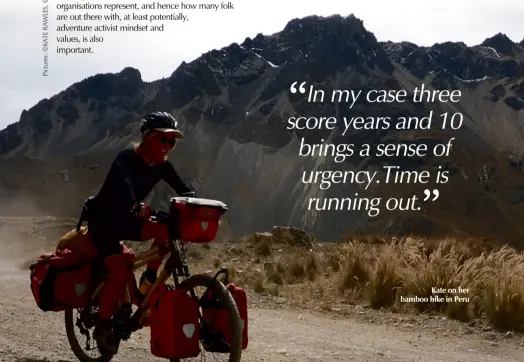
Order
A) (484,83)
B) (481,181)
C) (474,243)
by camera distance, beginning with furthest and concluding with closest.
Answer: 1. (484,83)
2. (481,181)
3. (474,243)

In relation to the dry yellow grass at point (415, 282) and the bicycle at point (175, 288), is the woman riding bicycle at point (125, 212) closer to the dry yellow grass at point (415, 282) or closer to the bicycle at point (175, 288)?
the bicycle at point (175, 288)

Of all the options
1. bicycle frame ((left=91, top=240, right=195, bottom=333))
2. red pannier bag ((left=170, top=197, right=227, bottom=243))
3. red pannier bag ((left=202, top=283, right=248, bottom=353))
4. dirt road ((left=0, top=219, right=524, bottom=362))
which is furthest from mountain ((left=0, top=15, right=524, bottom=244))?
red pannier bag ((left=170, top=197, right=227, bottom=243))

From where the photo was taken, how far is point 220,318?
13.3ft

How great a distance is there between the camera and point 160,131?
14.8ft

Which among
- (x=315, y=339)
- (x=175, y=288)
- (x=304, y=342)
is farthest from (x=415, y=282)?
(x=175, y=288)

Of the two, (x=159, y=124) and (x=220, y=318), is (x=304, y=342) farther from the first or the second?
(x=159, y=124)

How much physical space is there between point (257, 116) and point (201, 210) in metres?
132

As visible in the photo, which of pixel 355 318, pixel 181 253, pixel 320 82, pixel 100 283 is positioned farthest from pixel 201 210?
pixel 320 82

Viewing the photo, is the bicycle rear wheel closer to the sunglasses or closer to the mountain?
the sunglasses

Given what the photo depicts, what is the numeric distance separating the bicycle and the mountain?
74.1 meters

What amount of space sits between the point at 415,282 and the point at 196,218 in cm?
527

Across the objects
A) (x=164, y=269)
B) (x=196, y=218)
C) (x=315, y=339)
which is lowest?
(x=315, y=339)

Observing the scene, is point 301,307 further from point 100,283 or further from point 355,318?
point 100,283

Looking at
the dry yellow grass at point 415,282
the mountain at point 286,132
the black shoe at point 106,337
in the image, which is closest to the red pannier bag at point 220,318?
the black shoe at point 106,337
